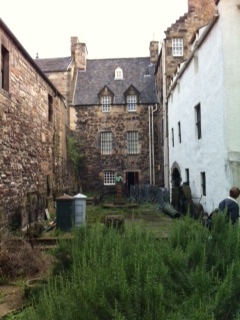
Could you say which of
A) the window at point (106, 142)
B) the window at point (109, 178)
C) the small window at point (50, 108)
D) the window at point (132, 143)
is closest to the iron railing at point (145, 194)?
the window at point (109, 178)

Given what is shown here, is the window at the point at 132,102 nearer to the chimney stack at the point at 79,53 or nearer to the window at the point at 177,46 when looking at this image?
the window at the point at 177,46

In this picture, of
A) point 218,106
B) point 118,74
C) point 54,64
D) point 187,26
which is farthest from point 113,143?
point 218,106

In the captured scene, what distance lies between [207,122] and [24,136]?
19.6 feet

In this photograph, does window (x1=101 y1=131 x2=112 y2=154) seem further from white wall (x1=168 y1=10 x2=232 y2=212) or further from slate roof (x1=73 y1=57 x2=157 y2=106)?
white wall (x1=168 y1=10 x2=232 y2=212)

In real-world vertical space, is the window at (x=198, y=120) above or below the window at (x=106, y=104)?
below

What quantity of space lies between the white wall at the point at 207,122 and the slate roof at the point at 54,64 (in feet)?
41.5

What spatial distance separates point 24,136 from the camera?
10430 millimetres

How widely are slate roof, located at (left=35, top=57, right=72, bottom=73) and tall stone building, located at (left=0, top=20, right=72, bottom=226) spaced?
32.0ft

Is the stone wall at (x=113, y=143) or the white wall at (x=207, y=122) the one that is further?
the stone wall at (x=113, y=143)

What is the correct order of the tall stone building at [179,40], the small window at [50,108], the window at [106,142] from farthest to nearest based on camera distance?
the window at [106,142] → the tall stone building at [179,40] → the small window at [50,108]

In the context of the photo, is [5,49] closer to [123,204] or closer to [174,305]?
[174,305]

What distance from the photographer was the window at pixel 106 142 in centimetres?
2422

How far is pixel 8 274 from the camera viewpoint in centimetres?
580

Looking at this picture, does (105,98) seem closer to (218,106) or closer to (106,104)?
(106,104)
